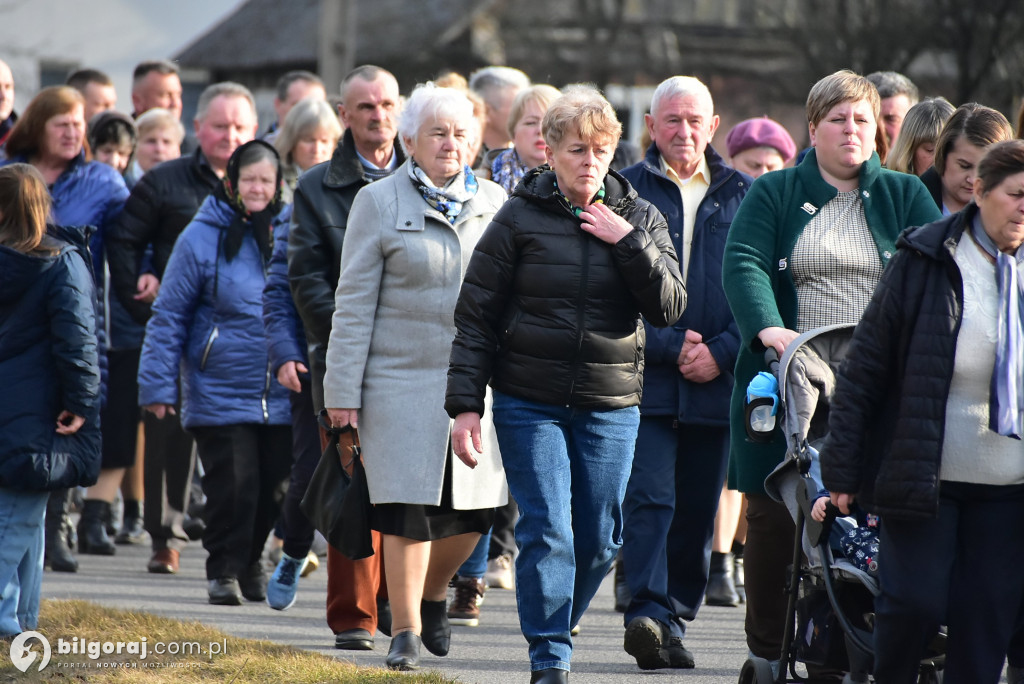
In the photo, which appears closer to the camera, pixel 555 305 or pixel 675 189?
pixel 555 305

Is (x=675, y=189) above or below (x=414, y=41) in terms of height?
below

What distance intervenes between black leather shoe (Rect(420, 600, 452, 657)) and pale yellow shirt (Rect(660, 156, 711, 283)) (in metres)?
1.85

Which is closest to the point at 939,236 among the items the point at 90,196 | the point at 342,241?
the point at 342,241

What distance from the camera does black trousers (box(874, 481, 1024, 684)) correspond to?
197 inches

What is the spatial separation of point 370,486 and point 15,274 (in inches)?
70.5

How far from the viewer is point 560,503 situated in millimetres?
5895

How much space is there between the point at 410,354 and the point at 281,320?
53.4 inches

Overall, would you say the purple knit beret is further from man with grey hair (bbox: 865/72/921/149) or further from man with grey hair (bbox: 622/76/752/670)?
man with grey hair (bbox: 622/76/752/670)

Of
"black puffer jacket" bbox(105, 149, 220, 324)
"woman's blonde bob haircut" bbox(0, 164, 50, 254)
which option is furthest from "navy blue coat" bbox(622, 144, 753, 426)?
"black puffer jacket" bbox(105, 149, 220, 324)

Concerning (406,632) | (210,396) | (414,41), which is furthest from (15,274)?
(414,41)

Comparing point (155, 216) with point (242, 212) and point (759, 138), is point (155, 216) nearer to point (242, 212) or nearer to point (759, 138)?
point (242, 212)

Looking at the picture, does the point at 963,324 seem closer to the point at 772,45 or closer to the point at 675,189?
the point at 675,189

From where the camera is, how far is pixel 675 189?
7480mm

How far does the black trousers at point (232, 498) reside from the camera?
8453mm
